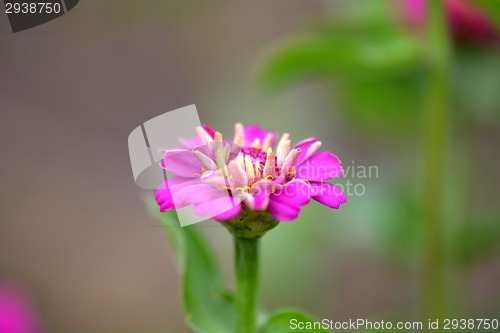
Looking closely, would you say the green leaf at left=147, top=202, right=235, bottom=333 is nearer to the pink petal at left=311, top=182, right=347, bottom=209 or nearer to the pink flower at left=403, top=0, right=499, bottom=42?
the pink petal at left=311, top=182, right=347, bottom=209

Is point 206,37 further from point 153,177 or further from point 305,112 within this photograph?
point 153,177

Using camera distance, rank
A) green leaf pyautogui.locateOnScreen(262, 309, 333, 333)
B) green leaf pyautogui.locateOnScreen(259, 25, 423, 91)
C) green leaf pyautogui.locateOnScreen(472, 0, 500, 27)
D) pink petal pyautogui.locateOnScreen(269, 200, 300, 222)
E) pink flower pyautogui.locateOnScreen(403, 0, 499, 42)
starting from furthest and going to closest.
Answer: pink flower pyautogui.locateOnScreen(403, 0, 499, 42) → green leaf pyautogui.locateOnScreen(259, 25, 423, 91) → green leaf pyautogui.locateOnScreen(472, 0, 500, 27) → green leaf pyautogui.locateOnScreen(262, 309, 333, 333) → pink petal pyautogui.locateOnScreen(269, 200, 300, 222)

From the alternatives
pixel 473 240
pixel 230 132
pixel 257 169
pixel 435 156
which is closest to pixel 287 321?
pixel 257 169

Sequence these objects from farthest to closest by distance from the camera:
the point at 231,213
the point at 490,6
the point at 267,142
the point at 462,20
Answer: the point at 462,20
the point at 490,6
the point at 267,142
the point at 231,213

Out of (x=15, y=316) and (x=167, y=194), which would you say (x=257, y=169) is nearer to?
(x=167, y=194)

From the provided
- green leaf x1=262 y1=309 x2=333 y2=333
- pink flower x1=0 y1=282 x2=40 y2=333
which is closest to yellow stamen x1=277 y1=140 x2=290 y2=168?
green leaf x1=262 y1=309 x2=333 y2=333
